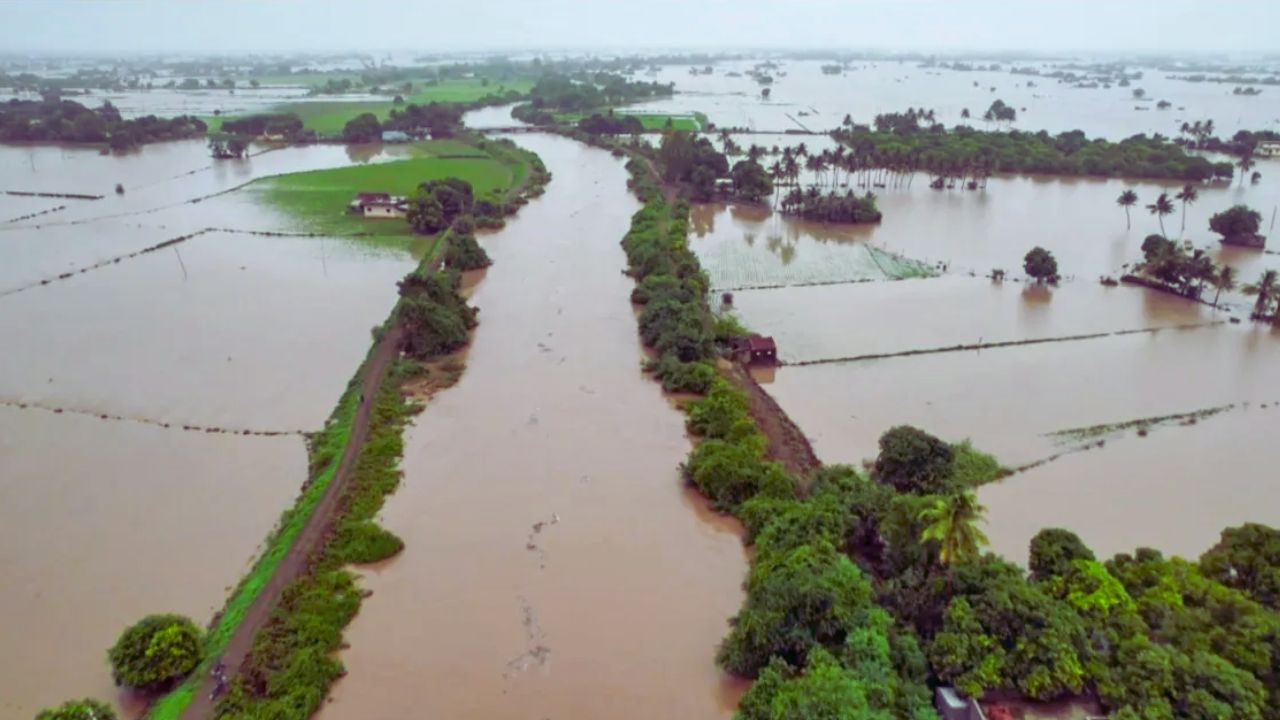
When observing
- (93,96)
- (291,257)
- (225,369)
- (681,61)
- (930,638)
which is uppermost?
(681,61)

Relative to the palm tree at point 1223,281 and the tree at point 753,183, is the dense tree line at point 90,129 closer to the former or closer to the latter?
the tree at point 753,183

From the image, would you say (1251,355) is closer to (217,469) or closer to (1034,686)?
(1034,686)

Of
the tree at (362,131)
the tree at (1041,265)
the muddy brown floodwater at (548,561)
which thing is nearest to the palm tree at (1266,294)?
the tree at (1041,265)

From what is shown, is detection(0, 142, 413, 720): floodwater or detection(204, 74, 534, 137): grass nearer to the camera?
detection(0, 142, 413, 720): floodwater

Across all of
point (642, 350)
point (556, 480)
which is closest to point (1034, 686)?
point (556, 480)

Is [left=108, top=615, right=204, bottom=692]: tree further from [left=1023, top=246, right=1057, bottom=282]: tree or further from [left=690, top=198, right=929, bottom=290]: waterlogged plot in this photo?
[left=1023, top=246, right=1057, bottom=282]: tree

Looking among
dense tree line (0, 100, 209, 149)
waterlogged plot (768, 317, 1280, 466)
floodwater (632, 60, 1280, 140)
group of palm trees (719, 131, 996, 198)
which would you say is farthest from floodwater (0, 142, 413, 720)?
floodwater (632, 60, 1280, 140)

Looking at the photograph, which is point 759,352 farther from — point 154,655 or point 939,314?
point 154,655
